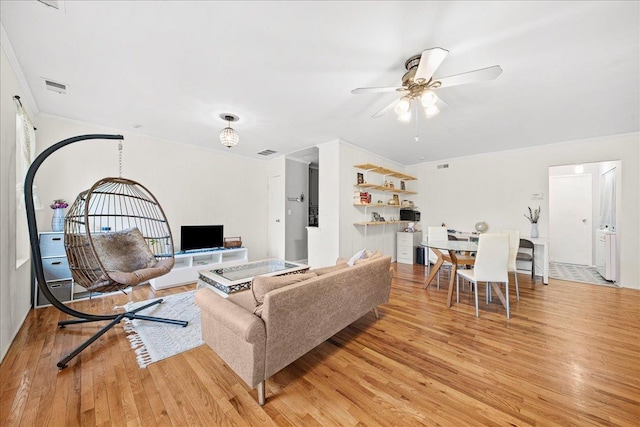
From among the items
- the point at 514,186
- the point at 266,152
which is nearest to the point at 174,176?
the point at 266,152

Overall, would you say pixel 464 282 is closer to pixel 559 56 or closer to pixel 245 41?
pixel 559 56

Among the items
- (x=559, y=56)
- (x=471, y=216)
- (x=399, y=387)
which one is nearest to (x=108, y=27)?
(x=399, y=387)

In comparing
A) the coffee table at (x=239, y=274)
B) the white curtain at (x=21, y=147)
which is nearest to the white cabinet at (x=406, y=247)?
the coffee table at (x=239, y=274)

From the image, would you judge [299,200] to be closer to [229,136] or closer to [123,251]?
[229,136]

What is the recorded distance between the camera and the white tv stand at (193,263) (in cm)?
381

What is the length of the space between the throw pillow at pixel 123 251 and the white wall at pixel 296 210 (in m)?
2.97

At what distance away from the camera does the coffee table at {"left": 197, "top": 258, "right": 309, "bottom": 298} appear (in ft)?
8.87

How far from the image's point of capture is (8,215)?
2127 mm

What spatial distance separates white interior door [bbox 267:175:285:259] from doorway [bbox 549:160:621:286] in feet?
17.8

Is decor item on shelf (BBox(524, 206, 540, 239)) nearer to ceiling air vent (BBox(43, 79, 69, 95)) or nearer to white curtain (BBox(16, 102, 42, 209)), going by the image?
ceiling air vent (BBox(43, 79, 69, 95))

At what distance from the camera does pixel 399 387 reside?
5.47ft

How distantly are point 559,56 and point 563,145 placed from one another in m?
3.41

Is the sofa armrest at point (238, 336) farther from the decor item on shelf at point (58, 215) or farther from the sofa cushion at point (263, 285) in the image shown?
the decor item on shelf at point (58, 215)

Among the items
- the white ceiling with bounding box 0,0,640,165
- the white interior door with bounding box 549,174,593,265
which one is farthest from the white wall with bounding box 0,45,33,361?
the white interior door with bounding box 549,174,593,265
